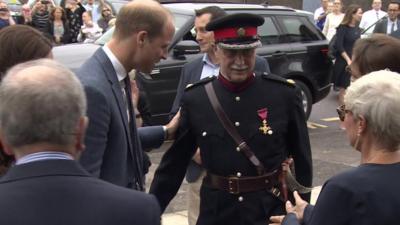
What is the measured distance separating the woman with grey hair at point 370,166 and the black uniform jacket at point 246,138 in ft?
2.91

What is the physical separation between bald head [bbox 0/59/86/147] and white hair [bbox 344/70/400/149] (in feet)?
4.08

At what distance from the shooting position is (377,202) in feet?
8.31

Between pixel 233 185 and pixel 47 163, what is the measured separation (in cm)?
194

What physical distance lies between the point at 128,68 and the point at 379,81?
1195 millimetres

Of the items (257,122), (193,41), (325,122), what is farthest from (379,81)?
(325,122)

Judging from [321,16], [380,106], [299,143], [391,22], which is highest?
[380,106]

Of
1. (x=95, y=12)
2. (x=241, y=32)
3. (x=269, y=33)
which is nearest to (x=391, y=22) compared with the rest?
(x=269, y=33)

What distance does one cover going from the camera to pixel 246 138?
3.67 metres

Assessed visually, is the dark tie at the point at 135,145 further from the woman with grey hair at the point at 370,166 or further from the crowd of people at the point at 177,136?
the woman with grey hair at the point at 370,166

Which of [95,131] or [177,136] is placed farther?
[177,136]

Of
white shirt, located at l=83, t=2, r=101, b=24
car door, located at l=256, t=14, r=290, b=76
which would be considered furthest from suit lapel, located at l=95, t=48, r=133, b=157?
white shirt, located at l=83, t=2, r=101, b=24

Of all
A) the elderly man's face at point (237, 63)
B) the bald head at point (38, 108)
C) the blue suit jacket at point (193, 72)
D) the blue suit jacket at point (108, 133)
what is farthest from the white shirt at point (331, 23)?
the bald head at point (38, 108)

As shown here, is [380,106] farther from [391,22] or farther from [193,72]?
[391,22]

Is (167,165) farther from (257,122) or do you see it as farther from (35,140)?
(35,140)
